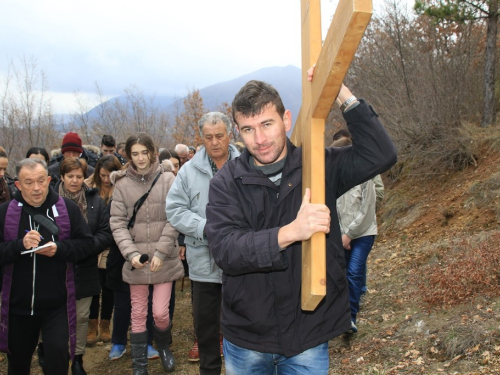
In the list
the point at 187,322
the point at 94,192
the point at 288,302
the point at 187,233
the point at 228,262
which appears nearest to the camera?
the point at 228,262

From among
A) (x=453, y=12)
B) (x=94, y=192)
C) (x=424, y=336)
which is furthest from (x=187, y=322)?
(x=453, y=12)

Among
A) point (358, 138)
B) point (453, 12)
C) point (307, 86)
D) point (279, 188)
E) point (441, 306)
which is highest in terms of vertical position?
point (453, 12)

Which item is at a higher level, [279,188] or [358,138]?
[358,138]

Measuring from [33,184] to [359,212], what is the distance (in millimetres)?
3288

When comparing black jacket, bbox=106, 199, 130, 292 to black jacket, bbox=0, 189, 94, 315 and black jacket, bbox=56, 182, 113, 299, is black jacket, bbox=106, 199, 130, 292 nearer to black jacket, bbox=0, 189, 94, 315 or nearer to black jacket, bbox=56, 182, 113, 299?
black jacket, bbox=56, 182, 113, 299

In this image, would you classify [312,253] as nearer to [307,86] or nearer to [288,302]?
[288,302]

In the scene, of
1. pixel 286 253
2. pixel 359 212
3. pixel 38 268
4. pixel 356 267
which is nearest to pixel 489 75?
pixel 359 212

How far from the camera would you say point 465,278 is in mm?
5855

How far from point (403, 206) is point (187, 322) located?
5815 millimetres

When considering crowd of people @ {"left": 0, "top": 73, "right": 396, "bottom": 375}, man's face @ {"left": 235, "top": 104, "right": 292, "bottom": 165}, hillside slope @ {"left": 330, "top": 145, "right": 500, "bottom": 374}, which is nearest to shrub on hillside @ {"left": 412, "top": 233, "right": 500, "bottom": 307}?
hillside slope @ {"left": 330, "top": 145, "right": 500, "bottom": 374}

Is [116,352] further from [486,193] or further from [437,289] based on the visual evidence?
[486,193]

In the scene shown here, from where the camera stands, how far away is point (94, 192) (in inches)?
217

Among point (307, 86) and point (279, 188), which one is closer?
point (307, 86)

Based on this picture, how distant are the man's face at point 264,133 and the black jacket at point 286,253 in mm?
103
